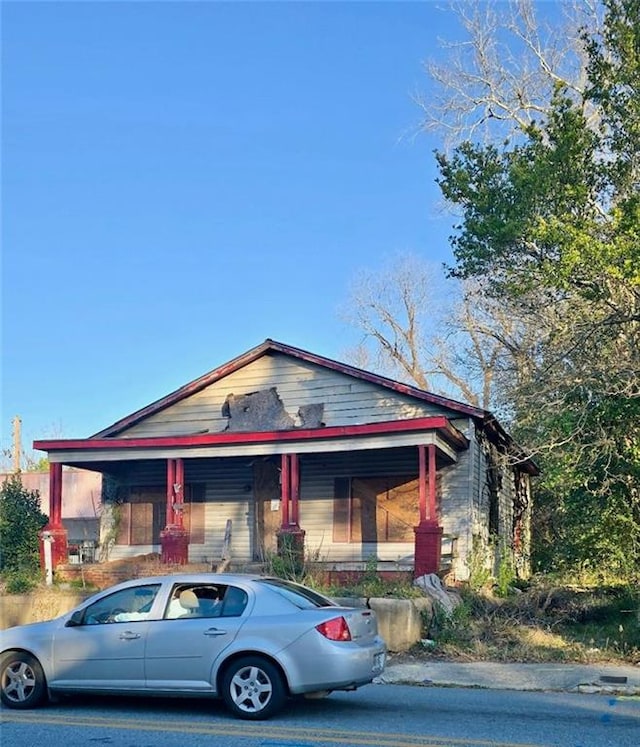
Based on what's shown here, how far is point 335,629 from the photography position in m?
8.30

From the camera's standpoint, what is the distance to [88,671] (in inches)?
342

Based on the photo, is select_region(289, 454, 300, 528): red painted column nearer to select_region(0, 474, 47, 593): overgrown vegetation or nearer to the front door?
the front door

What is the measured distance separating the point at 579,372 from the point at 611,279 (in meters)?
1.90

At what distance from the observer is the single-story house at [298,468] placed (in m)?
19.6

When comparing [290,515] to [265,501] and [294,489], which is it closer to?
[294,489]

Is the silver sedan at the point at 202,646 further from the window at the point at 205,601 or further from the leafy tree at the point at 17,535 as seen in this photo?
the leafy tree at the point at 17,535

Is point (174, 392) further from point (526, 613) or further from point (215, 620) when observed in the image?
point (215, 620)

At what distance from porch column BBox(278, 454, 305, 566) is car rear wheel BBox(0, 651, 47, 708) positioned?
30.5ft

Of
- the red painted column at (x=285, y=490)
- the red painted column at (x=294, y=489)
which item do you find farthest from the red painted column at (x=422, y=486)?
the red painted column at (x=285, y=490)

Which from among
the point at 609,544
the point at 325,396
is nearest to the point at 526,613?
the point at 609,544

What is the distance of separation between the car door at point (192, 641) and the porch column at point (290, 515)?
9282mm

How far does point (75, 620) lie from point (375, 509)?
521 inches

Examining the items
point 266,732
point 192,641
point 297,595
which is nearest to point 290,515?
point 297,595

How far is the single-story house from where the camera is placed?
1959 cm
